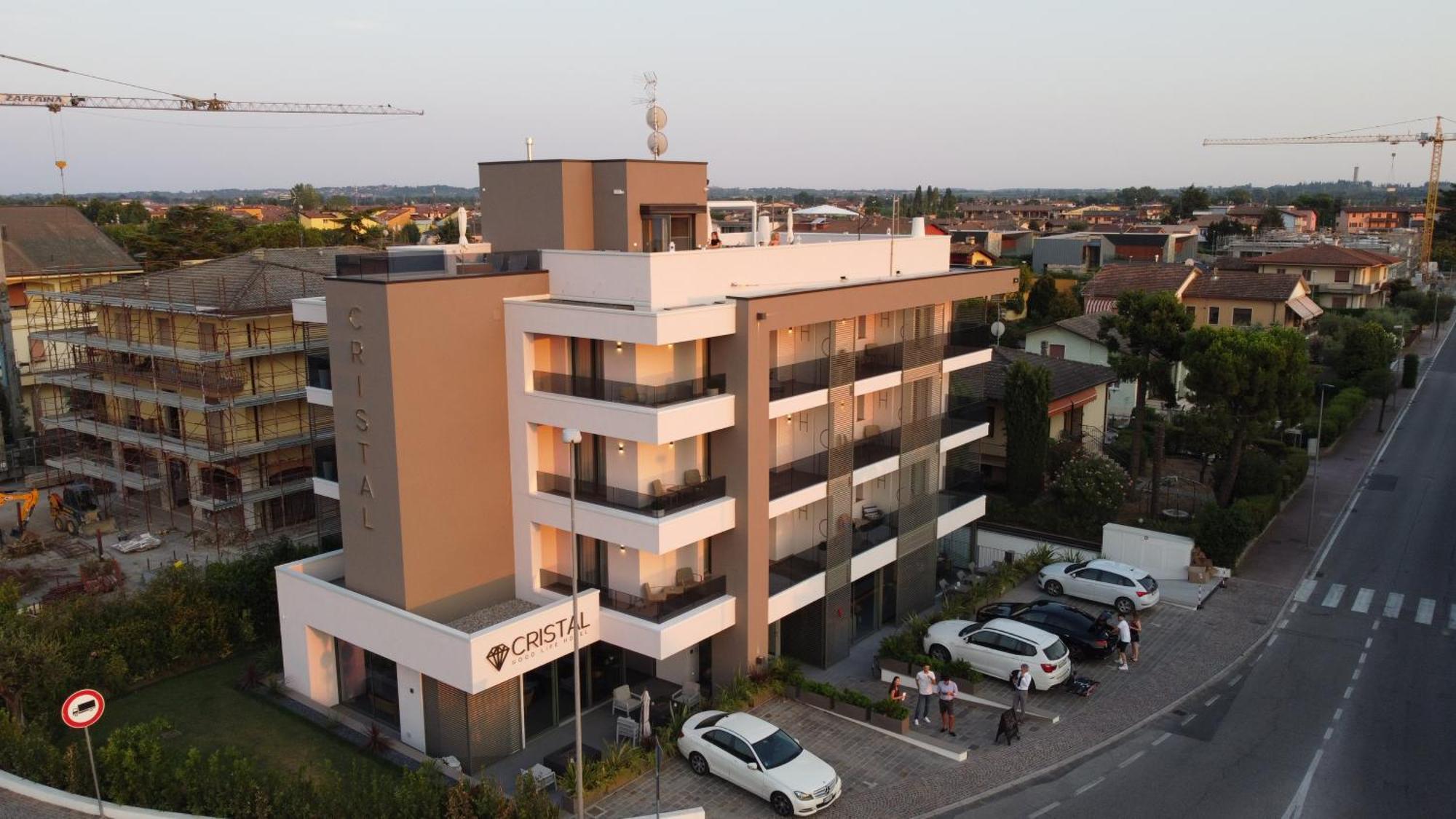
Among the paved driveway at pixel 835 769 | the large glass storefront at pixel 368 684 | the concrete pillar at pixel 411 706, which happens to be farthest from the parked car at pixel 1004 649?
the large glass storefront at pixel 368 684

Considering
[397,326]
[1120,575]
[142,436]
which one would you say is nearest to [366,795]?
[397,326]

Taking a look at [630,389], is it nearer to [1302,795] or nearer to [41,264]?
[1302,795]

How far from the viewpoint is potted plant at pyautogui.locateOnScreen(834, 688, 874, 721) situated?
2338 centimetres

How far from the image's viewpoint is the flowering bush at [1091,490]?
3384 cm

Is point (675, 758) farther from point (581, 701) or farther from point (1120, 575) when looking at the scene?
point (1120, 575)

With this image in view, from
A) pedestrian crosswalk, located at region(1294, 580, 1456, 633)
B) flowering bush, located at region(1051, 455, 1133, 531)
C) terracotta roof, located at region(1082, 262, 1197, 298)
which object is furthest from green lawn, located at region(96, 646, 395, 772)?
terracotta roof, located at region(1082, 262, 1197, 298)

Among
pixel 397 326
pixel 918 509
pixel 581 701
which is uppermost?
pixel 397 326

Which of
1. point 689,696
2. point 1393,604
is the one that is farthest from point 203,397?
point 1393,604

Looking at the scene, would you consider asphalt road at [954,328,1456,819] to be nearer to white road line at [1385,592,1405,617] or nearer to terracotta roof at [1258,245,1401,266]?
white road line at [1385,592,1405,617]

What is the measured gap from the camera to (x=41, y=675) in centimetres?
2316

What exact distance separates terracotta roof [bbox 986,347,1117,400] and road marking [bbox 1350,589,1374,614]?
1220 cm

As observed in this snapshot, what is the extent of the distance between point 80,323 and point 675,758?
3753 centimetres

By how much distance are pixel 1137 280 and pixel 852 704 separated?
5177 centimetres

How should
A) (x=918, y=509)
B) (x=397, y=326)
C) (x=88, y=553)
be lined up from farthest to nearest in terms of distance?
(x=88, y=553) < (x=918, y=509) < (x=397, y=326)
